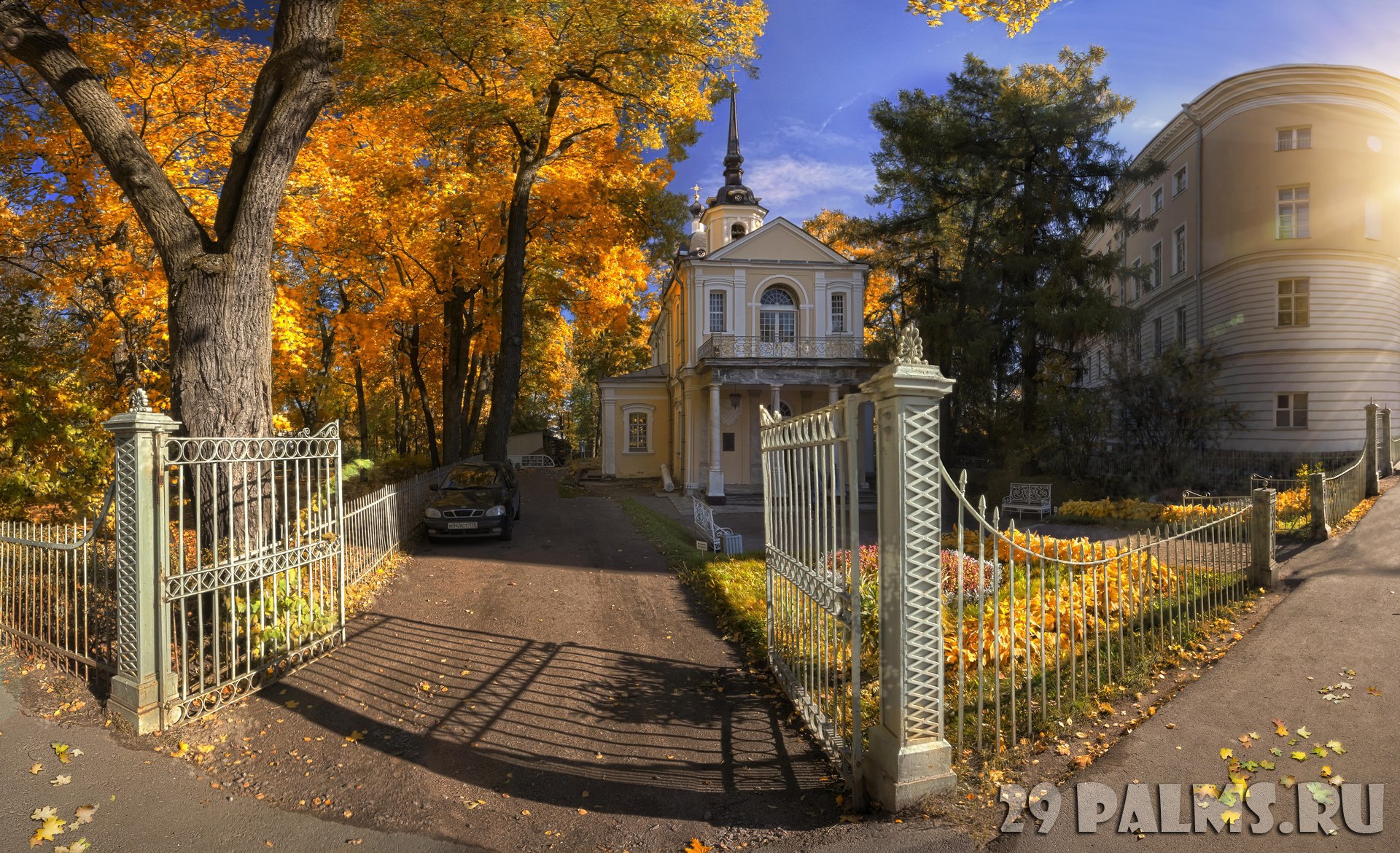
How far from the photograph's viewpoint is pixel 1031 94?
75.9 feet

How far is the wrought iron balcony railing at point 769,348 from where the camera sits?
2545 centimetres

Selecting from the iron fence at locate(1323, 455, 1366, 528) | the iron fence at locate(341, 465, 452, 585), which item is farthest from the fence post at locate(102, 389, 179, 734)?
the iron fence at locate(1323, 455, 1366, 528)

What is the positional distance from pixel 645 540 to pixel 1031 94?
761 inches

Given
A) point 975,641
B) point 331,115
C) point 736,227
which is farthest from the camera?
point 736,227

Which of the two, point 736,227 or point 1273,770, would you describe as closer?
point 1273,770

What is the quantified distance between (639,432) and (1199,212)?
23468 mm

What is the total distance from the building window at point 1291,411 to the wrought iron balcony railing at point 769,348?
13.9 meters

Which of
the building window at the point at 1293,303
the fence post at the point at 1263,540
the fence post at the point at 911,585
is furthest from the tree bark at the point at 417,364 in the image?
the building window at the point at 1293,303

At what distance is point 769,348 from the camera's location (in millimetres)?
25922

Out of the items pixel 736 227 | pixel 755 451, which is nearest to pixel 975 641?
pixel 755 451

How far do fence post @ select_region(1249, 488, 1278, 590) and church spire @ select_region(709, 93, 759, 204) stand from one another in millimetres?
27750

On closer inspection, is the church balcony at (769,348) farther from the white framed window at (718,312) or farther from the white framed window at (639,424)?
A: the white framed window at (639,424)

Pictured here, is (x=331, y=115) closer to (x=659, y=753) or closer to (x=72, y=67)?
(x=72, y=67)

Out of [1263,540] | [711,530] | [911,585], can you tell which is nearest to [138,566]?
[911,585]
